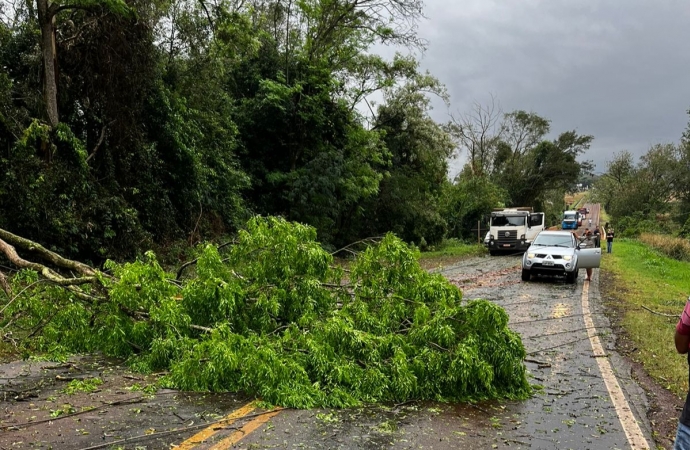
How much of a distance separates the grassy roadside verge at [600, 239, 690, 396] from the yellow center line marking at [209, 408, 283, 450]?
460cm

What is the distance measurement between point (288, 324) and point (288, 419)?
5.33 feet

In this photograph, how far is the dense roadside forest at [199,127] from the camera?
12977mm

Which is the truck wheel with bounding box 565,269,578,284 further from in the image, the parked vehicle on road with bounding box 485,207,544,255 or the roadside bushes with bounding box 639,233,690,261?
the roadside bushes with bounding box 639,233,690,261

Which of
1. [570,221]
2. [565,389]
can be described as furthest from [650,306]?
[570,221]

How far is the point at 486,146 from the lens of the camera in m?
57.1

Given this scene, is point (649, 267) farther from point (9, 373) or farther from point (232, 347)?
point (9, 373)

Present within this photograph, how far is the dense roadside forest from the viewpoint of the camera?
42.6 feet

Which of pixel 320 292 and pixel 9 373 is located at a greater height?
pixel 320 292

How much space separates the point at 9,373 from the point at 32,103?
32.7ft

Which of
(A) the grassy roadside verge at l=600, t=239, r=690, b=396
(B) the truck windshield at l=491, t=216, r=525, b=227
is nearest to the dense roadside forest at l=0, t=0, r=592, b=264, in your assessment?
(B) the truck windshield at l=491, t=216, r=525, b=227

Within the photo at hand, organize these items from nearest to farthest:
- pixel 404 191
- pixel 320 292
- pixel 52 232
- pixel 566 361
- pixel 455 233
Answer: pixel 320 292 → pixel 566 361 → pixel 52 232 → pixel 404 191 → pixel 455 233

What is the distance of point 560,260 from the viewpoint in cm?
1631

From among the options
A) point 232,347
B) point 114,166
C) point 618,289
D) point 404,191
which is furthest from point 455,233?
point 232,347

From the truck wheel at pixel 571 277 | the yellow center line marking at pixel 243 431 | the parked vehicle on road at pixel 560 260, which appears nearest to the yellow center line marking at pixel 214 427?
the yellow center line marking at pixel 243 431
